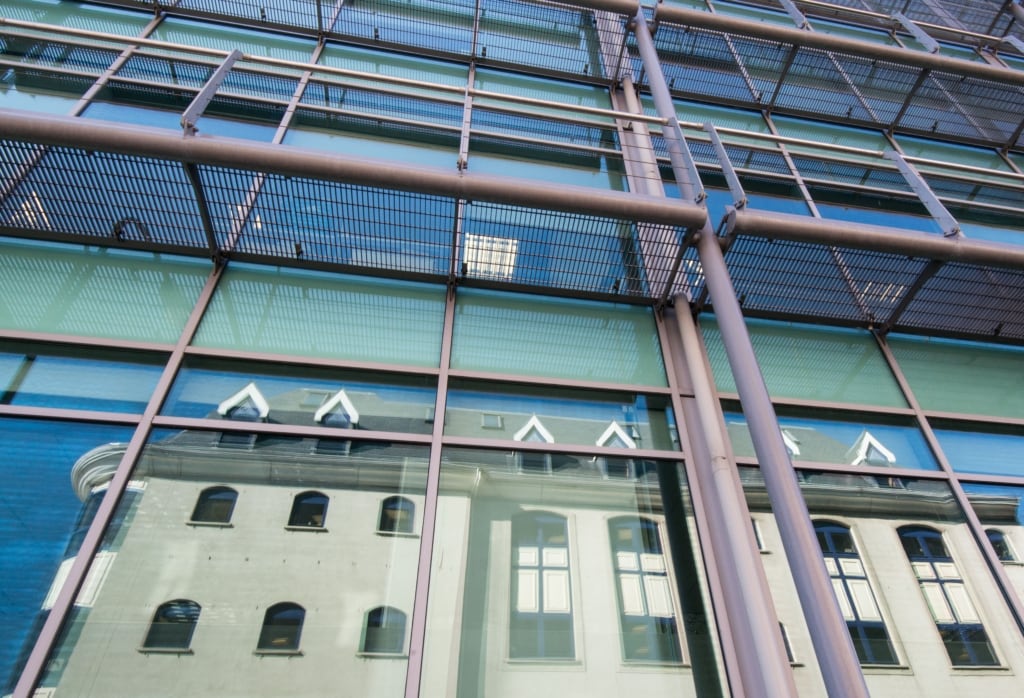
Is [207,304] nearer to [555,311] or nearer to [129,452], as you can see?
[129,452]

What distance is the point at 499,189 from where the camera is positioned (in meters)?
5.29

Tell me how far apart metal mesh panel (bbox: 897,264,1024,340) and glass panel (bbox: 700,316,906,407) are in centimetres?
66

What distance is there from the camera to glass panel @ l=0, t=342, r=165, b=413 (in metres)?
4.69

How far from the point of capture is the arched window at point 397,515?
4516 mm

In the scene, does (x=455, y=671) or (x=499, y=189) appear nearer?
(x=455, y=671)

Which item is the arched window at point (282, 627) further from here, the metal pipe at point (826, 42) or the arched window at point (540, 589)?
the metal pipe at point (826, 42)

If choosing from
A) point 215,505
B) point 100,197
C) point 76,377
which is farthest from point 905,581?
point 100,197

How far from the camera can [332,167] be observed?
4.99 meters

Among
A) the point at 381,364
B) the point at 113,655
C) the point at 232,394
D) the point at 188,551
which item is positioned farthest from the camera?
the point at 381,364

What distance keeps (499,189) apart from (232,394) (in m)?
2.93

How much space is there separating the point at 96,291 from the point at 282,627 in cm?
353

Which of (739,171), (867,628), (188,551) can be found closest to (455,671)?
(188,551)

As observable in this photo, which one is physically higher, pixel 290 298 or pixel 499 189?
pixel 499 189

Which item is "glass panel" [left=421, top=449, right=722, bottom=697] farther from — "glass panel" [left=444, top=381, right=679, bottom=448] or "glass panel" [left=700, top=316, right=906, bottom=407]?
"glass panel" [left=700, top=316, right=906, bottom=407]
